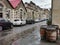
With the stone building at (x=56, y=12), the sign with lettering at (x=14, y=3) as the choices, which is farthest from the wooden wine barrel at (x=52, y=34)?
the sign with lettering at (x=14, y=3)

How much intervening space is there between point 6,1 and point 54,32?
103 feet

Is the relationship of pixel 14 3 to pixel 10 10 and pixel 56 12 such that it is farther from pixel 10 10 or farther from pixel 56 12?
pixel 56 12

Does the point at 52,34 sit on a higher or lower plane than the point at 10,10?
lower

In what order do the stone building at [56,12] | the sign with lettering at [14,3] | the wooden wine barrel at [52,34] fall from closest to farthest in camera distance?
the wooden wine barrel at [52,34]
the stone building at [56,12]
the sign with lettering at [14,3]

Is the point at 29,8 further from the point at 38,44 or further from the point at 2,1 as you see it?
the point at 38,44

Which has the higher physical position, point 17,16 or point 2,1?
point 2,1

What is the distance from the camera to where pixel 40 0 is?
2203 cm

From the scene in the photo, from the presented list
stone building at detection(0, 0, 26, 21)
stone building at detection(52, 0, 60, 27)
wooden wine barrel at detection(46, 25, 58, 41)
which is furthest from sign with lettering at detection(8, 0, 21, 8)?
wooden wine barrel at detection(46, 25, 58, 41)

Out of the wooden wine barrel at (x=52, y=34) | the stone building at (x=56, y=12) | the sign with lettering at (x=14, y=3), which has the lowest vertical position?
the wooden wine barrel at (x=52, y=34)

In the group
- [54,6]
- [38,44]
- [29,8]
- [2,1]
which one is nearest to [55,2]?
[54,6]

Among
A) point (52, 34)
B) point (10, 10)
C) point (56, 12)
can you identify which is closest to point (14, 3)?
point (10, 10)

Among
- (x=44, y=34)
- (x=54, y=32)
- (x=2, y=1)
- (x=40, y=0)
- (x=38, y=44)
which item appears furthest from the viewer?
(x=2, y=1)

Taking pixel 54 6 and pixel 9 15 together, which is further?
pixel 9 15

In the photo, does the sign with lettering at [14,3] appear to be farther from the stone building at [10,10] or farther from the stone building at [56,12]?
the stone building at [56,12]
